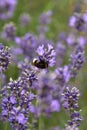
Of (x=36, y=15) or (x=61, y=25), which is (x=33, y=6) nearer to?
(x=36, y=15)

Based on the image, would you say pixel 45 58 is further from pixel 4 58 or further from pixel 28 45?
pixel 28 45

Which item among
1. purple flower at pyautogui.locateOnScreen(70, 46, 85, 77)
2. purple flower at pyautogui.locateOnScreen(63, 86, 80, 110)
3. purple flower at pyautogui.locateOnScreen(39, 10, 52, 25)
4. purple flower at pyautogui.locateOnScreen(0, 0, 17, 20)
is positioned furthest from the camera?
purple flower at pyautogui.locateOnScreen(0, 0, 17, 20)

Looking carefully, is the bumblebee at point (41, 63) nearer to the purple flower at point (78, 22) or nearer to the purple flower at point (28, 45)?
the purple flower at point (78, 22)

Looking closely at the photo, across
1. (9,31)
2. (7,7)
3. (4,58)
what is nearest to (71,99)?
(4,58)

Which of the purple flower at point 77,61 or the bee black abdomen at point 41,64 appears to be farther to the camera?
the purple flower at point 77,61

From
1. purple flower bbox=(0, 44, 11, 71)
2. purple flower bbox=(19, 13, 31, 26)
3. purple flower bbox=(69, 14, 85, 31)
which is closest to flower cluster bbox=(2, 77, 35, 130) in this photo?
purple flower bbox=(0, 44, 11, 71)

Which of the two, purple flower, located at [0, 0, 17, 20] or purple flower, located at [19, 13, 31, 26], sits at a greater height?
purple flower, located at [0, 0, 17, 20]

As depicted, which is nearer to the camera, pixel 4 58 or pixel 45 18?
pixel 4 58

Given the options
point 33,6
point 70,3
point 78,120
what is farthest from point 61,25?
point 78,120

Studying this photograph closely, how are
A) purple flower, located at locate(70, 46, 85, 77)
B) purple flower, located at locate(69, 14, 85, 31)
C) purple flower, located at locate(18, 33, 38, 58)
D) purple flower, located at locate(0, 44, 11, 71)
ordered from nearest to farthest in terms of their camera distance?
purple flower, located at locate(0, 44, 11, 71), purple flower, located at locate(70, 46, 85, 77), purple flower, located at locate(69, 14, 85, 31), purple flower, located at locate(18, 33, 38, 58)

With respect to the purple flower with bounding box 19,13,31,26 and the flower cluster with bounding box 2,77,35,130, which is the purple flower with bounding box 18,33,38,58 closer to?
the purple flower with bounding box 19,13,31,26

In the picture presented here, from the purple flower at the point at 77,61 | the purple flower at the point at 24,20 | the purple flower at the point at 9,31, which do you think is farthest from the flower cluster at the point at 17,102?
the purple flower at the point at 24,20
